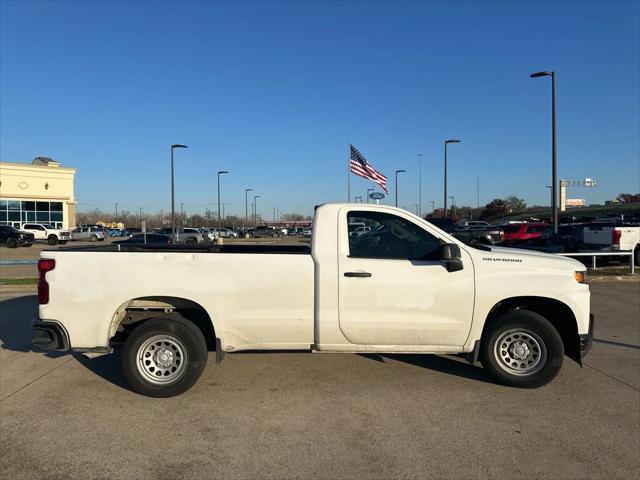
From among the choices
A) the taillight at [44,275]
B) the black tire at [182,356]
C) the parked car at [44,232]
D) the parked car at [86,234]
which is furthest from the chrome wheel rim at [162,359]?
the parked car at [86,234]

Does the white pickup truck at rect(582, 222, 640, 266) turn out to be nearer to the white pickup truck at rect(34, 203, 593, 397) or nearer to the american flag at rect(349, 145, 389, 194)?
the american flag at rect(349, 145, 389, 194)

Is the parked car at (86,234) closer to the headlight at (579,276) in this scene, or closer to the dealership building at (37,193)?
the dealership building at (37,193)

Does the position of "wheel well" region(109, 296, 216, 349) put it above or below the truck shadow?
above

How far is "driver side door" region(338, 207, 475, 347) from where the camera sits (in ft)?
15.9

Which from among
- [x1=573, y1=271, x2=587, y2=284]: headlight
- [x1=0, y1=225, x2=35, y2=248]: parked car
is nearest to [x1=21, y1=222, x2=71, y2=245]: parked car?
[x1=0, y1=225, x2=35, y2=248]: parked car

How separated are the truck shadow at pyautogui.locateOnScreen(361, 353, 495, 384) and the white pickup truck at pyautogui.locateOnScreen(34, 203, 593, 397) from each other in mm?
403

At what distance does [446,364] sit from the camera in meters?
5.85

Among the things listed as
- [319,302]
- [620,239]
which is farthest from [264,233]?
[319,302]

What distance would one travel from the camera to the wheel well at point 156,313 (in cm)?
491

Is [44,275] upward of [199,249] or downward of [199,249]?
downward

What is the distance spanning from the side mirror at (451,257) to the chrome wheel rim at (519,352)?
891 mm

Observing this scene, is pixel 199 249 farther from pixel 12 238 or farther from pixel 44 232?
pixel 44 232

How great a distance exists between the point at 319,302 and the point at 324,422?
1149mm

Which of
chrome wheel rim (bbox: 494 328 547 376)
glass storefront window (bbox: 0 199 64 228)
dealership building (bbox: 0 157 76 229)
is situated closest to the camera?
chrome wheel rim (bbox: 494 328 547 376)
